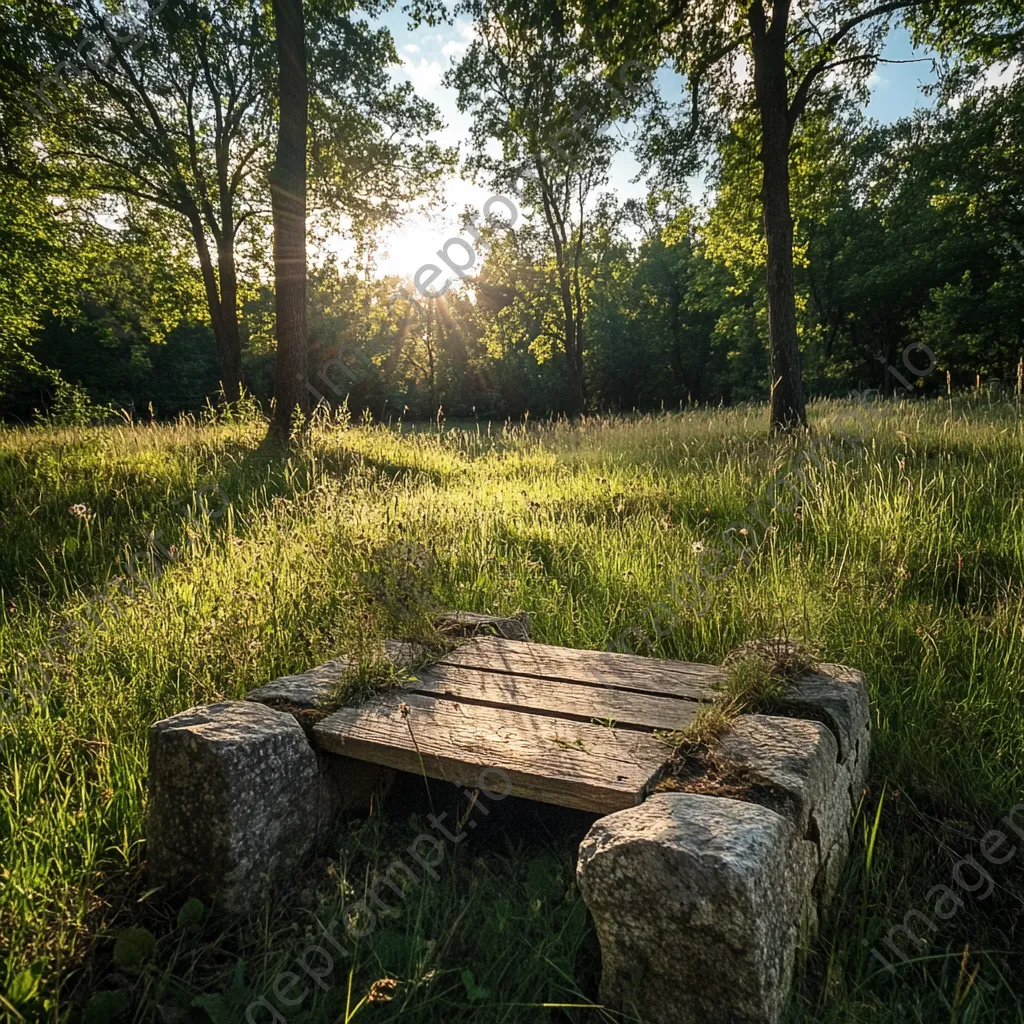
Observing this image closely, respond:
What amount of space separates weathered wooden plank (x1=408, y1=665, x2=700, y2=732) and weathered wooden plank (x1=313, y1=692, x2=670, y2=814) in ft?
0.22

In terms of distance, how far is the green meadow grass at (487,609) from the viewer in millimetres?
1665

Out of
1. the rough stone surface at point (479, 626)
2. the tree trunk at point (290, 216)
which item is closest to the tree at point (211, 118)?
the tree trunk at point (290, 216)

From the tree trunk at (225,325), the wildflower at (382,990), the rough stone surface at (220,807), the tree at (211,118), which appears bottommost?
the wildflower at (382,990)

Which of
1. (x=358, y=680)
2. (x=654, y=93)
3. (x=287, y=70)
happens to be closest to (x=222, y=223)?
(x=287, y=70)

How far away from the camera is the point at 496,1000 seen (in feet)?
5.36

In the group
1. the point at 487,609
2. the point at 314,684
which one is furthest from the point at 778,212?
the point at 314,684

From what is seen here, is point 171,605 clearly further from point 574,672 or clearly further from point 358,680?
point 574,672

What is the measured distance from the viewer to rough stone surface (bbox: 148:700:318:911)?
6.08 feet

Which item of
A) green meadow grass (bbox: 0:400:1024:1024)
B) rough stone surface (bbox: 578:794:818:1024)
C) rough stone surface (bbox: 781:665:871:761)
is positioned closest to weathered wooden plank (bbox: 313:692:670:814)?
rough stone surface (bbox: 578:794:818:1024)

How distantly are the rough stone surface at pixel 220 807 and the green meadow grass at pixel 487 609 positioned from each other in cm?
9

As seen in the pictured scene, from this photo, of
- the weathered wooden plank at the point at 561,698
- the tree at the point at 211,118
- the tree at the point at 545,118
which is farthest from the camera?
the tree at the point at 211,118

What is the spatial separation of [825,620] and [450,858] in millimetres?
2160

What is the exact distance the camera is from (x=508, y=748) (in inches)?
80.1

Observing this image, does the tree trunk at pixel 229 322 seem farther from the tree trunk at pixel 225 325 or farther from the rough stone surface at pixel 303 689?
the rough stone surface at pixel 303 689
